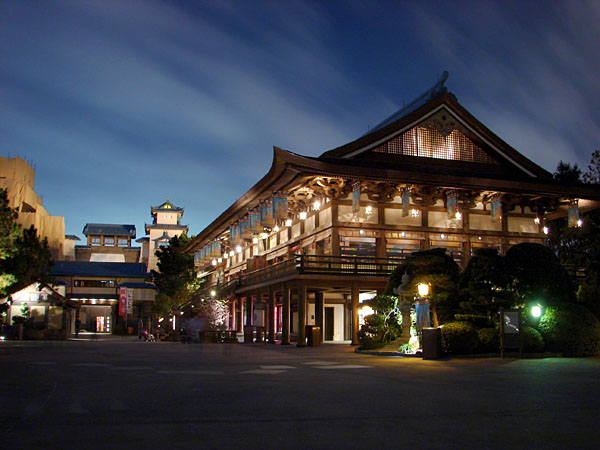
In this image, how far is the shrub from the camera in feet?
65.9

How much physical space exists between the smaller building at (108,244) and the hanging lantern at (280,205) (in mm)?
85768

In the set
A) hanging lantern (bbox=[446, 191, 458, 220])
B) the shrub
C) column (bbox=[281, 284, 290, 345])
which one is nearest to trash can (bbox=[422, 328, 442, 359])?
the shrub

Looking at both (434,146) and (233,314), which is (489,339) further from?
(233,314)

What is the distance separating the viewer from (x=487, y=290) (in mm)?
21281

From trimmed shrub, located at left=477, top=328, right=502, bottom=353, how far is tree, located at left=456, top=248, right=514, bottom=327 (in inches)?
27.4

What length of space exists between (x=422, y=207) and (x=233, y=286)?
16195 millimetres

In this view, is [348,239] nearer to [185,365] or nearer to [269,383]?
[185,365]

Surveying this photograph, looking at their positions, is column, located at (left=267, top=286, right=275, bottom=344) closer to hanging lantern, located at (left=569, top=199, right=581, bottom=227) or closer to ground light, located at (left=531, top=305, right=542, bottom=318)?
ground light, located at (left=531, top=305, right=542, bottom=318)

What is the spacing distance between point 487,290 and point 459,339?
2315 mm

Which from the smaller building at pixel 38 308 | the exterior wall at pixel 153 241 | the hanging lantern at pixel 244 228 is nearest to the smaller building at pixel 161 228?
the exterior wall at pixel 153 241

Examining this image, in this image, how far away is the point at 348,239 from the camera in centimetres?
3400

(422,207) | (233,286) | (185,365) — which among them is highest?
(422,207)

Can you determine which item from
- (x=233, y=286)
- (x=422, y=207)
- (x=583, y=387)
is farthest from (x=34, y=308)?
(x=583, y=387)

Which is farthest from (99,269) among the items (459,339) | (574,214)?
(459,339)
